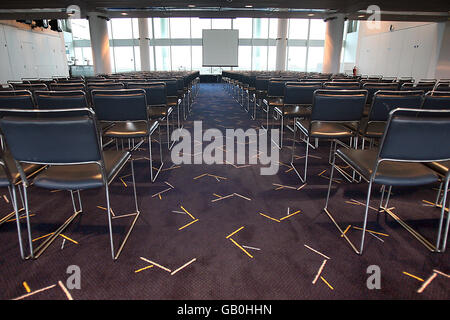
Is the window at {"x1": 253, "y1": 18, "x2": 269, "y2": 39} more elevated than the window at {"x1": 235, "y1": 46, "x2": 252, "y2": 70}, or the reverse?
the window at {"x1": 253, "y1": 18, "x2": 269, "y2": 39}

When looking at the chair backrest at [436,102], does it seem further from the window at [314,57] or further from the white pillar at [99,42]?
the window at [314,57]

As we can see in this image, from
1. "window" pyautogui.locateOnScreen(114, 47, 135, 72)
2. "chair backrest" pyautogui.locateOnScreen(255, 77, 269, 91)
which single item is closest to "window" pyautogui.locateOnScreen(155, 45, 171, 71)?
"window" pyautogui.locateOnScreen(114, 47, 135, 72)

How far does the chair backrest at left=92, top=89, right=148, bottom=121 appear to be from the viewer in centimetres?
286

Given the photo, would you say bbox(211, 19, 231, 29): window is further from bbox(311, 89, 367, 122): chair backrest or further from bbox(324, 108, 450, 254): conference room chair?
bbox(324, 108, 450, 254): conference room chair

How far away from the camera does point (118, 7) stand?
12.6m

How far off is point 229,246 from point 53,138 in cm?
137

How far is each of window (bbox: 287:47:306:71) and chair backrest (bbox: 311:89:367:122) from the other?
21199 mm

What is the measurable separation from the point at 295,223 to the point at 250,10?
1449 centimetres

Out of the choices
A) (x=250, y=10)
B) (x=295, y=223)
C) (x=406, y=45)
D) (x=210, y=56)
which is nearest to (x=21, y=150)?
(x=295, y=223)

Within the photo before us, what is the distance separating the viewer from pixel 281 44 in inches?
731

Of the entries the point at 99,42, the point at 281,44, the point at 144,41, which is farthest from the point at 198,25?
the point at 99,42

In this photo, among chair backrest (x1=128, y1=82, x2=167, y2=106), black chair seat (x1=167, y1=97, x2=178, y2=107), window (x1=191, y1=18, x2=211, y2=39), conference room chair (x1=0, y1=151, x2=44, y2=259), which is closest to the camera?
conference room chair (x1=0, y1=151, x2=44, y2=259)

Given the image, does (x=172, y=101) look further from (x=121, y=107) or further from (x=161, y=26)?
(x=161, y=26)

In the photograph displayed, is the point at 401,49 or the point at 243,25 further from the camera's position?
the point at 243,25
